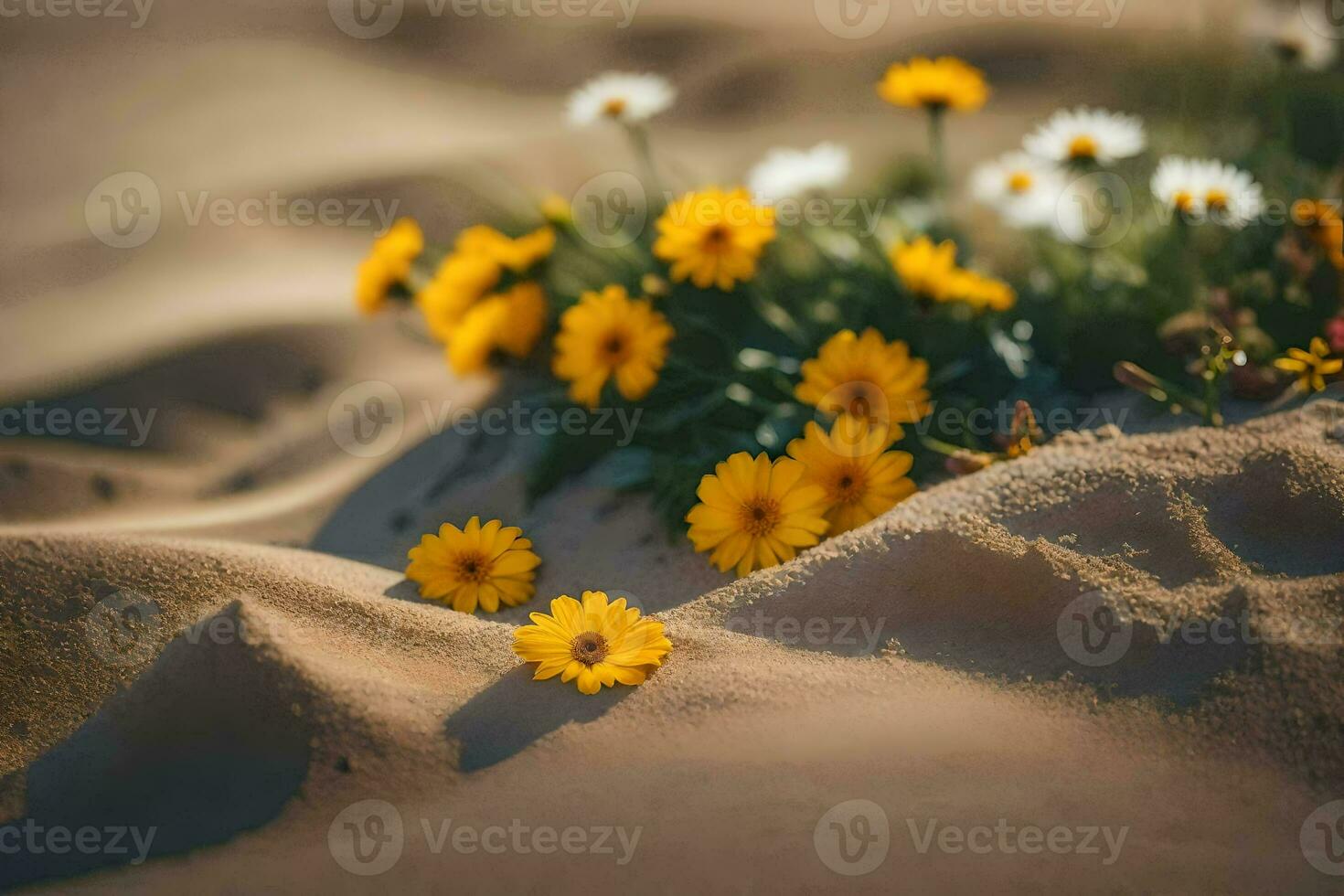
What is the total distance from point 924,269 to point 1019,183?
3.05 ft

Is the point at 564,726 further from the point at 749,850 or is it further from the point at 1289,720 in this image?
the point at 1289,720

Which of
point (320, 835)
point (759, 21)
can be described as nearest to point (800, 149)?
point (759, 21)

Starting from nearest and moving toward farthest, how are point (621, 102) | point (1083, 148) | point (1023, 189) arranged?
point (1083, 148) → point (621, 102) → point (1023, 189)

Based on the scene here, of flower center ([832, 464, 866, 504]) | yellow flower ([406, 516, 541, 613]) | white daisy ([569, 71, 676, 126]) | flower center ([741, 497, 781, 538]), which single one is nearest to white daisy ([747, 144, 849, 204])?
white daisy ([569, 71, 676, 126])

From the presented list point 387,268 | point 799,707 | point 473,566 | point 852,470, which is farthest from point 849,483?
point 387,268

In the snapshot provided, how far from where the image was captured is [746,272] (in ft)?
8.34

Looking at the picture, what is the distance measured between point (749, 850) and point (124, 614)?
1328 millimetres

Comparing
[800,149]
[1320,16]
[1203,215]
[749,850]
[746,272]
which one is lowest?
[749,850]

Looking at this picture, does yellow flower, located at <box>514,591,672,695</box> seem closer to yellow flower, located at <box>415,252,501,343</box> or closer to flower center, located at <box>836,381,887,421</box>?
flower center, located at <box>836,381,887,421</box>

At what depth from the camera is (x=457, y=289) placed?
2918 millimetres

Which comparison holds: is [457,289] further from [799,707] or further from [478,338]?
[799,707]

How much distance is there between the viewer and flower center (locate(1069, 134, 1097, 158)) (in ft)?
9.23

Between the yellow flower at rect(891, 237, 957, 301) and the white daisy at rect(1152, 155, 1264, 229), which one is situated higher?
the white daisy at rect(1152, 155, 1264, 229)

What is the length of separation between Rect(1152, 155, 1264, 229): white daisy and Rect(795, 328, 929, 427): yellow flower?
0.83 meters
